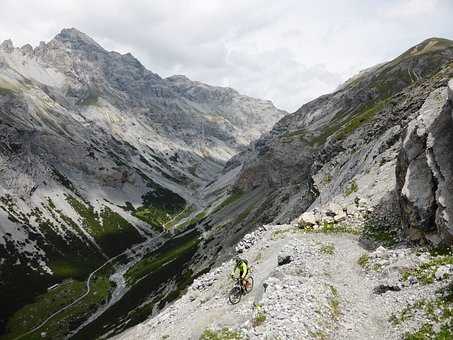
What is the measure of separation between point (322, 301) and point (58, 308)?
12946cm

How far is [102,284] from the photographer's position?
509 feet

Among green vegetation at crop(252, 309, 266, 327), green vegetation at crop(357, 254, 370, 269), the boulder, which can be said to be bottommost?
green vegetation at crop(357, 254, 370, 269)

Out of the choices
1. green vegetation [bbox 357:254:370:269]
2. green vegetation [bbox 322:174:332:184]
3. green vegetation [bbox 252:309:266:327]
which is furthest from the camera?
green vegetation [bbox 322:174:332:184]

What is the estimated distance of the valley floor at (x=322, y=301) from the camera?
22.0 metres

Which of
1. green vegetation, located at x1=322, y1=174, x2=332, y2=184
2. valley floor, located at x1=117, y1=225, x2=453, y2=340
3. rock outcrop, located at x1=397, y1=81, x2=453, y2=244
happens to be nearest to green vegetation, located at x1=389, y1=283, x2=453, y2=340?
valley floor, located at x1=117, y1=225, x2=453, y2=340

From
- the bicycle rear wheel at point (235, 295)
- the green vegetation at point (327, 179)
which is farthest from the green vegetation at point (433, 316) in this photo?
the green vegetation at point (327, 179)

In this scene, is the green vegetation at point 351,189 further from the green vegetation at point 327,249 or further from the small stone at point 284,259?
the small stone at point 284,259

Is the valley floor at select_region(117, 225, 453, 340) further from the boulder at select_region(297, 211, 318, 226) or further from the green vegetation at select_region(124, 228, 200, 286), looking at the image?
the green vegetation at select_region(124, 228, 200, 286)

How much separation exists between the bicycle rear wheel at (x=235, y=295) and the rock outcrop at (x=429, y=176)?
42.3 ft

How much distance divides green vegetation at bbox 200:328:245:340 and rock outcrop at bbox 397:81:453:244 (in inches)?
550

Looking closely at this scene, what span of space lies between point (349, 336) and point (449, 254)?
27.3ft

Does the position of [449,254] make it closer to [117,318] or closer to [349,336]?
[349,336]

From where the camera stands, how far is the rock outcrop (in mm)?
26672

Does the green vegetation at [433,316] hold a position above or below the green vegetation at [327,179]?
below
